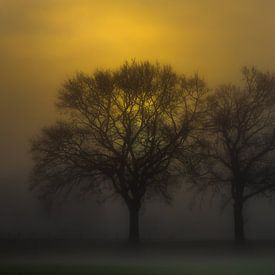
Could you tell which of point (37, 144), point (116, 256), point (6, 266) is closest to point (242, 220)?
point (116, 256)

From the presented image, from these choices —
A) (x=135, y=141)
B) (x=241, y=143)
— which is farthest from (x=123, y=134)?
(x=241, y=143)

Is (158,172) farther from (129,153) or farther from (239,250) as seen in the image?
(239,250)

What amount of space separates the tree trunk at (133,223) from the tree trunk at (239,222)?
3.49 meters

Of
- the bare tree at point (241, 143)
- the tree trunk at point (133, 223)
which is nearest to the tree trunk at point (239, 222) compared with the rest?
the bare tree at point (241, 143)

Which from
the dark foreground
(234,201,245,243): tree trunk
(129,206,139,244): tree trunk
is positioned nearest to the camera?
the dark foreground

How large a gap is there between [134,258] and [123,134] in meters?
6.36

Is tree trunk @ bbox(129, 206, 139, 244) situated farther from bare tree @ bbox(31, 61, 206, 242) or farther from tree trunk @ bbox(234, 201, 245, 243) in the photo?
tree trunk @ bbox(234, 201, 245, 243)

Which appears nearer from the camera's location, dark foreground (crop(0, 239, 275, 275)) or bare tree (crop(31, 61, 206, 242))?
dark foreground (crop(0, 239, 275, 275))

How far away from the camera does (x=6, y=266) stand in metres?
12.5

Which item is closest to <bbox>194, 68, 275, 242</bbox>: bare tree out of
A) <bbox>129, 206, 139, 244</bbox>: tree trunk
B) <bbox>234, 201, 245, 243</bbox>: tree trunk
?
<bbox>234, 201, 245, 243</bbox>: tree trunk

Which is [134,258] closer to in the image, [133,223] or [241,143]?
[133,223]

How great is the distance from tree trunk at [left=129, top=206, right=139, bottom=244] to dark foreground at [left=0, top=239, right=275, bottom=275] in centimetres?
59

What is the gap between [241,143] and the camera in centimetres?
2131

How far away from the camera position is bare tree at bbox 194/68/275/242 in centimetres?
2069
